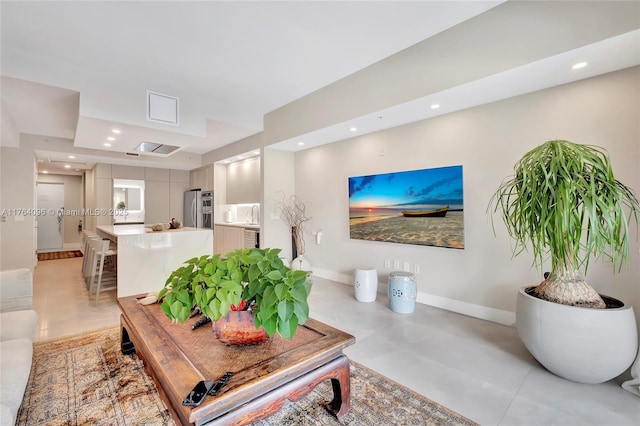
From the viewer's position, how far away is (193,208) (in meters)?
7.28

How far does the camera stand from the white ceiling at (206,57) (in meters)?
2.22

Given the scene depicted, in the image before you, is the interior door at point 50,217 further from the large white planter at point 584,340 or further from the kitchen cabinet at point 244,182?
the large white planter at point 584,340

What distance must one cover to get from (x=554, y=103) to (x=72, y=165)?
9.57 meters

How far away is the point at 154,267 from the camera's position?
12.7 ft

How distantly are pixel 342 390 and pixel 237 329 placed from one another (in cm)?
69

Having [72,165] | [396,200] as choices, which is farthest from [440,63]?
[72,165]

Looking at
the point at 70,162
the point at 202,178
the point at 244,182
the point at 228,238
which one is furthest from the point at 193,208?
the point at 70,162

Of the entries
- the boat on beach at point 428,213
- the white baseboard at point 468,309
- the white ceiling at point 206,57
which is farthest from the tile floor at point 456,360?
the white ceiling at point 206,57

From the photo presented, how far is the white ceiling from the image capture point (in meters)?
2.22

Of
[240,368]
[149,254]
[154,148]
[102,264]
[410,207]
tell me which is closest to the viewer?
[240,368]

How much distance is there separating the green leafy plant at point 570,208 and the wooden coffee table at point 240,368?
5.09 ft

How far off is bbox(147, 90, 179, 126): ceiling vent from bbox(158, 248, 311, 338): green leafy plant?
298cm

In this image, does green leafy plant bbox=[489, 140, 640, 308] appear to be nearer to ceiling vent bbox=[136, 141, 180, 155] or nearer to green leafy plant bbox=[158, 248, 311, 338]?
green leafy plant bbox=[158, 248, 311, 338]

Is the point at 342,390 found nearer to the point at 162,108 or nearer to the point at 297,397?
the point at 297,397
